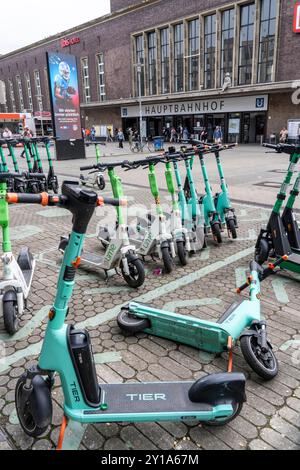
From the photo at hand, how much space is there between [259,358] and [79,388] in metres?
1.45

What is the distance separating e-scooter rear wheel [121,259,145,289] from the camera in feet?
13.6

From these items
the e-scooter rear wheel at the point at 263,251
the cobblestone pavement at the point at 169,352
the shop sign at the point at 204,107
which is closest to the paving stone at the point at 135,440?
the cobblestone pavement at the point at 169,352

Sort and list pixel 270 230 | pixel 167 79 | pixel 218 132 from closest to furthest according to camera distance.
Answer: pixel 270 230 < pixel 218 132 < pixel 167 79

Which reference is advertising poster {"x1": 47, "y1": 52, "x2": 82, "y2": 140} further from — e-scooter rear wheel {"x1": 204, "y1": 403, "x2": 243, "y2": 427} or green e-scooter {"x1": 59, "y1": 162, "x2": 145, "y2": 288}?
e-scooter rear wheel {"x1": 204, "y1": 403, "x2": 243, "y2": 427}

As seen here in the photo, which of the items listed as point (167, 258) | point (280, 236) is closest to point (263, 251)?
point (280, 236)

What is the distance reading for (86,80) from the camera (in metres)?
42.8

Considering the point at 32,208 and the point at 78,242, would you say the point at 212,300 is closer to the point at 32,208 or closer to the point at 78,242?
the point at 78,242

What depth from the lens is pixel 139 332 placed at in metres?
3.42

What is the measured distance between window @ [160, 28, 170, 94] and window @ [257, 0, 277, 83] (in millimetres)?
9582

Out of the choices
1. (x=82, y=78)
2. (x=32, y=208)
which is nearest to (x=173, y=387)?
(x=32, y=208)

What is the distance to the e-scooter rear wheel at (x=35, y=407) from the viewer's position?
2025 mm

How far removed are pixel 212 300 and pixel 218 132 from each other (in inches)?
975

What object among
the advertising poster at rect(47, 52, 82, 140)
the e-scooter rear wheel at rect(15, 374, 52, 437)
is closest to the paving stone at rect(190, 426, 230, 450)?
the e-scooter rear wheel at rect(15, 374, 52, 437)

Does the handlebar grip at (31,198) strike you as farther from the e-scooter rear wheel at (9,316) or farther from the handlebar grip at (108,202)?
the e-scooter rear wheel at (9,316)
